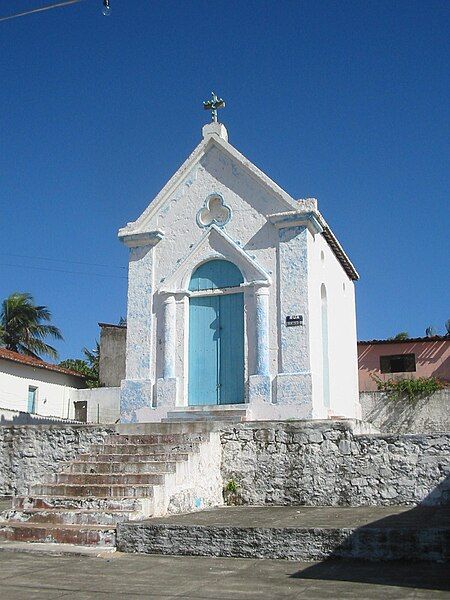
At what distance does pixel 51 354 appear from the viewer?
43625mm

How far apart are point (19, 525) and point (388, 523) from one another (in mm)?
5009

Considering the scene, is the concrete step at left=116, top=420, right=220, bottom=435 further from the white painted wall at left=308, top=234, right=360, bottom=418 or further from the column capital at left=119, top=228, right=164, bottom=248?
the column capital at left=119, top=228, right=164, bottom=248

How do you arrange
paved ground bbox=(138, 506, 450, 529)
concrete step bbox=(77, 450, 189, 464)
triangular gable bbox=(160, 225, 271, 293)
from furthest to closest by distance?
1. triangular gable bbox=(160, 225, 271, 293)
2. concrete step bbox=(77, 450, 189, 464)
3. paved ground bbox=(138, 506, 450, 529)

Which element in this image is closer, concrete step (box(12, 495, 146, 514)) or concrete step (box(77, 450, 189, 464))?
concrete step (box(12, 495, 146, 514))

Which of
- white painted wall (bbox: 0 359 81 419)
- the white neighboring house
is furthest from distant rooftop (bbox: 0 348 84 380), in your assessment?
white painted wall (bbox: 0 359 81 419)

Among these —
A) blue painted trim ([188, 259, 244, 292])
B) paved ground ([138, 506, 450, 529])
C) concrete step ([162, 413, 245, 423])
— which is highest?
blue painted trim ([188, 259, 244, 292])

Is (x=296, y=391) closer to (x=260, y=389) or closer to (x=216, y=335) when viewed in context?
(x=260, y=389)

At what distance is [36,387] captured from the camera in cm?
2756

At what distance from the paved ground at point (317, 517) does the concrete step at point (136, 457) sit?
38.3 inches

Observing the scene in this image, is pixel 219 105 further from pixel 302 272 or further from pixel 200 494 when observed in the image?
pixel 200 494

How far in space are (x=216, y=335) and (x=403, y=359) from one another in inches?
502

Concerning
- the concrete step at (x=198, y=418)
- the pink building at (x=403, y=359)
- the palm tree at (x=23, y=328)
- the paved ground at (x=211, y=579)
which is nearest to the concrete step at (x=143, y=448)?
the concrete step at (x=198, y=418)

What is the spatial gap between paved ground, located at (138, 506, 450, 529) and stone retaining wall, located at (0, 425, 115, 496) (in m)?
3.33

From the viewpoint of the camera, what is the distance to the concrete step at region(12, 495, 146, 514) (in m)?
9.54
